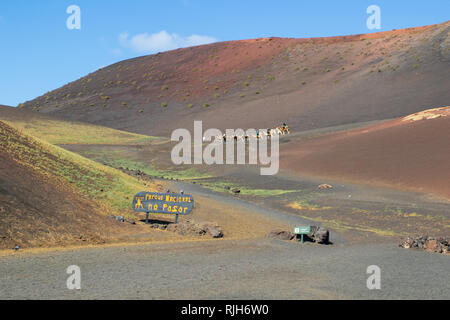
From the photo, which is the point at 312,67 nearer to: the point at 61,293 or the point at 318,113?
the point at 318,113

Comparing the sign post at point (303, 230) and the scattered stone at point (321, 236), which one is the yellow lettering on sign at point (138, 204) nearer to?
the sign post at point (303, 230)

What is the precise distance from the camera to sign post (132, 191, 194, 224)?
1798cm

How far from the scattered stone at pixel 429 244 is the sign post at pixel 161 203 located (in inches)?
298

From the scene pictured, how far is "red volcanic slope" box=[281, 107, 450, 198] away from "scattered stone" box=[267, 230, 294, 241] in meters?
14.8

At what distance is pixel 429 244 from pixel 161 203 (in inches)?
363

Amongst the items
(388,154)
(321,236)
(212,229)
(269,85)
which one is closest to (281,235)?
(321,236)

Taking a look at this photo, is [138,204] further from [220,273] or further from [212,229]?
[220,273]

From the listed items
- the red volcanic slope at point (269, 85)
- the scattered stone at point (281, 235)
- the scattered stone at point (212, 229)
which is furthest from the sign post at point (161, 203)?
the red volcanic slope at point (269, 85)

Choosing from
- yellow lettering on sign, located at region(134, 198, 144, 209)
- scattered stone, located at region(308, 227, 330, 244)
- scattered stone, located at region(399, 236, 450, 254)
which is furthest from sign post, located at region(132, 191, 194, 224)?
scattered stone, located at region(399, 236, 450, 254)

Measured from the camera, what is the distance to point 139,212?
64.6ft

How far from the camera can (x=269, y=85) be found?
93.2m

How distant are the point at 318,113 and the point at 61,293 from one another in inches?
2532

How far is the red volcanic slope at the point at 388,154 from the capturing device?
3262 centimetres

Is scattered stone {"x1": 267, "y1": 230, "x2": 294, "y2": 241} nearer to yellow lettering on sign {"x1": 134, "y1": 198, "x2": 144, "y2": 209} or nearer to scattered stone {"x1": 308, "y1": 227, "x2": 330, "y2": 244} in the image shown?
scattered stone {"x1": 308, "y1": 227, "x2": 330, "y2": 244}
